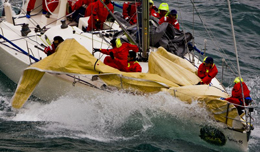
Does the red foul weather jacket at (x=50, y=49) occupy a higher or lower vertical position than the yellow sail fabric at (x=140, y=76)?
higher

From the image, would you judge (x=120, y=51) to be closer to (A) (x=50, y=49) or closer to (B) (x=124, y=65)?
(B) (x=124, y=65)

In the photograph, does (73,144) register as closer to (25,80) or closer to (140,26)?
(25,80)

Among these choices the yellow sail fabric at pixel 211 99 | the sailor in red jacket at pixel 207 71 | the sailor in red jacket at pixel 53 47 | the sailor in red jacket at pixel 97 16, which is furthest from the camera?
the sailor in red jacket at pixel 97 16

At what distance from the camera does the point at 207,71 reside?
7.16 meters

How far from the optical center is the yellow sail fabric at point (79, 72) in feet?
21.7

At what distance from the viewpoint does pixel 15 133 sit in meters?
6.90

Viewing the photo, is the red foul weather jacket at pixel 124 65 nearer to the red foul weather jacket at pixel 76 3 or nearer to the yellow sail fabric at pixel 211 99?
the yellow sail fabric at pixel 211 99

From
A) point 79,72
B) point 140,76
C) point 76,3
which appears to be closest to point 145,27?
point 140,76

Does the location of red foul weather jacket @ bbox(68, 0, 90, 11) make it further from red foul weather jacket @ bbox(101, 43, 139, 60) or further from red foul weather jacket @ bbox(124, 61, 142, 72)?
red foul weather jacket @ bbox(124, 61, 142, 72)

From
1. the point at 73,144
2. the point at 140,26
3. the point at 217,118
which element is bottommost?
the point at 73,144

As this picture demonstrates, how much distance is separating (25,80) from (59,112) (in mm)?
879

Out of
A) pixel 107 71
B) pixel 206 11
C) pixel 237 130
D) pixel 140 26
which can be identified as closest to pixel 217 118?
pixel 237 130

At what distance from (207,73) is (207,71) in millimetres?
58

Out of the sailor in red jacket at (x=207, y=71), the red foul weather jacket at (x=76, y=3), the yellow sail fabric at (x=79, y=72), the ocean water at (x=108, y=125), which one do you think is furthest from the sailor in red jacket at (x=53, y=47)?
the sailor in red jacket at (x=207, y=71)
